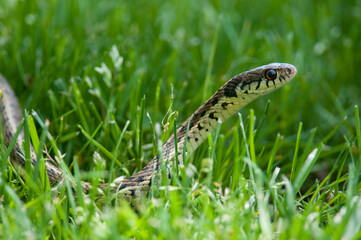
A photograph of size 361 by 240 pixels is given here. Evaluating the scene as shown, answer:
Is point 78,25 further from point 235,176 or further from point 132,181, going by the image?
point 235,176

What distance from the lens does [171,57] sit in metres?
3.08

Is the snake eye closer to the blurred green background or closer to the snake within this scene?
the snake

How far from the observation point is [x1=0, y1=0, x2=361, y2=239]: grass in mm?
1563

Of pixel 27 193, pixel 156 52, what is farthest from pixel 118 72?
pixel 27 193

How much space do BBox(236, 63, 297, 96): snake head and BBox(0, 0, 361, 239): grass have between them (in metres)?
0.14

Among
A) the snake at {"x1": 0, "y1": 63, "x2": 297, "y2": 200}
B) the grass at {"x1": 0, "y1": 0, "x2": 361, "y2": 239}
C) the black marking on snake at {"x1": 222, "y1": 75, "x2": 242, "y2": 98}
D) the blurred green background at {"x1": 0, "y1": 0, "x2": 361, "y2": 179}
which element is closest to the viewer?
the grass at {"x1": 0, "y1": 0, "x2": 361, "y2": 239}

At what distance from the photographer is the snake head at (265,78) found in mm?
2346

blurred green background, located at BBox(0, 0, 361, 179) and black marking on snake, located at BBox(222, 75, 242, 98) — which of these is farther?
blurred green background, located at BBox(0, 0, 361, 179)

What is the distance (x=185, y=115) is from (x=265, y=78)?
1.49 ft

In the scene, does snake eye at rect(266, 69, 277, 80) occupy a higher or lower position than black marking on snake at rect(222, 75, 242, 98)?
lower

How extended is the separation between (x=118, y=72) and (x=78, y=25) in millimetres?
972

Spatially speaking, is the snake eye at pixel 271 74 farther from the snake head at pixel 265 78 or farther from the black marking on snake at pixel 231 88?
the black marking on snake at pixel 231 88

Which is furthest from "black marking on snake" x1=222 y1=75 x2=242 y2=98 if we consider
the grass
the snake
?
the grass

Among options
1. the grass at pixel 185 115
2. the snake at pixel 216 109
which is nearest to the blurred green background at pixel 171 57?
the grass at pixel 185 115
